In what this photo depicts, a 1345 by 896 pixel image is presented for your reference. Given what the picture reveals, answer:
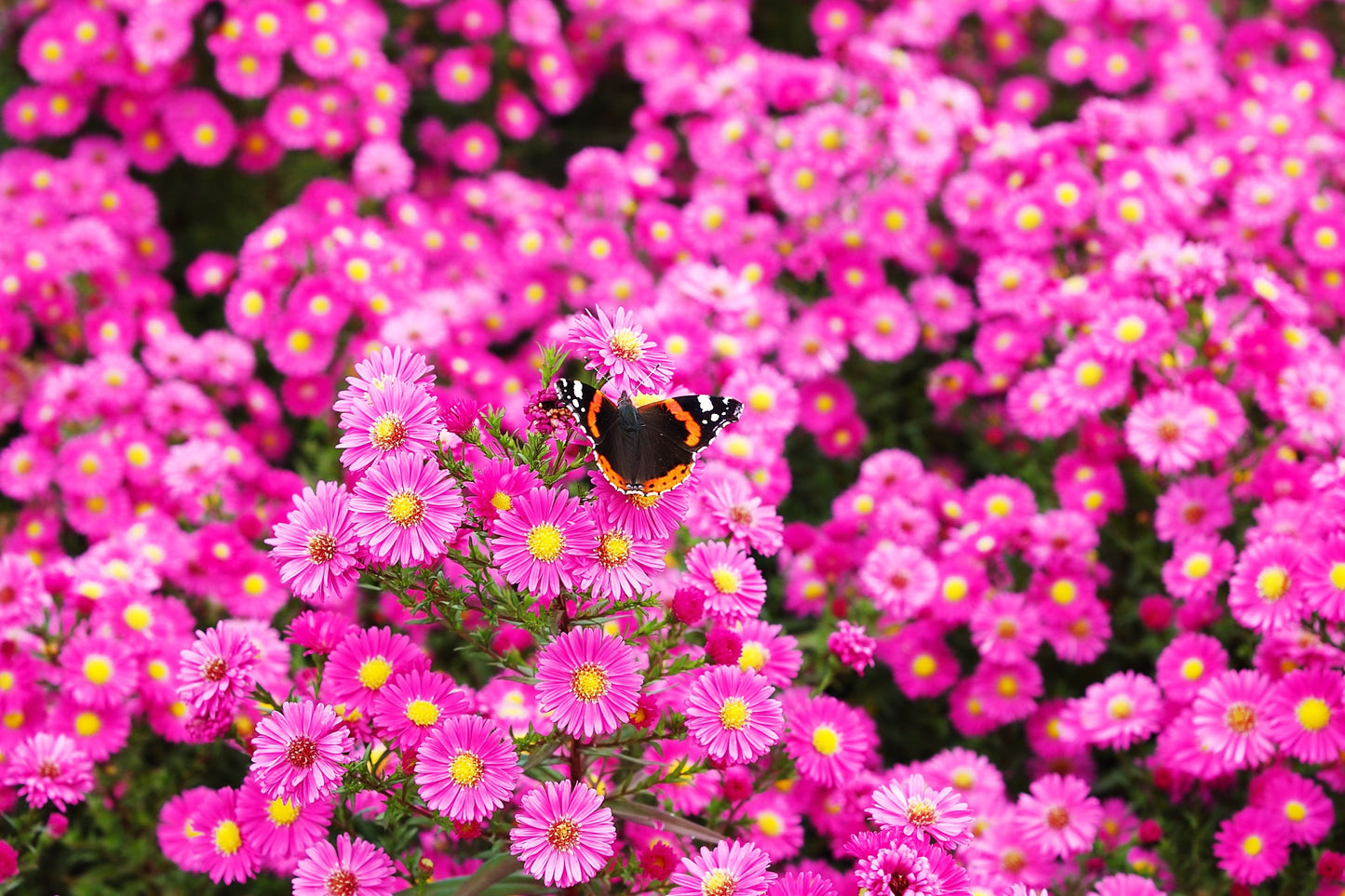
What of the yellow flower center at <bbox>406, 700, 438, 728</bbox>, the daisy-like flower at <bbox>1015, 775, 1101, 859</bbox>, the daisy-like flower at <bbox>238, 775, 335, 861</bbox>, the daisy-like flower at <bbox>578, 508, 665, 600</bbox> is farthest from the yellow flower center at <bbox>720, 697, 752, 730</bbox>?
the daisy-like flower at <bbox>1015, 775, 1101, 859</bbox>

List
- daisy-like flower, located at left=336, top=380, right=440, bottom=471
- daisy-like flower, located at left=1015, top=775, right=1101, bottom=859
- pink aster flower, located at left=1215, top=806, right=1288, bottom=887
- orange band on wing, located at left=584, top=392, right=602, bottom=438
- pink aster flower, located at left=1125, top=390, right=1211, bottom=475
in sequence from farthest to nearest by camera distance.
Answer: pink aster flower, located at left=1125, top=390, right=1211, bottom=475 < daisy-like flower, located at left=1015, top=775, right=1101, bottom=859 < pink aster flower, located at left=1215, top=806, right=1288, bottom=887 < daisy-like flower, located at left=336, top=380, right=440, bottom=471 < orange band on wing, located at left=584, top=392, right=602, bottom=438

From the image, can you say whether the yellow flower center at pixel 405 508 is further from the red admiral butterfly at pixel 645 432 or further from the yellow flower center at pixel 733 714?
the yellow flower center at pixel 733 714

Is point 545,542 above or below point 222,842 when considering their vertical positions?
above

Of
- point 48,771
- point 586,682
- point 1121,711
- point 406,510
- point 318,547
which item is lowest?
point 1121,711

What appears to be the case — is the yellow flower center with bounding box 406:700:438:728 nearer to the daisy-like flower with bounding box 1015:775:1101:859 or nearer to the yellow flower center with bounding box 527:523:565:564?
the yellow flower center with bounding box 527:523:565:564

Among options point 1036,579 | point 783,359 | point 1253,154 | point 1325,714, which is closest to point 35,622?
point 783,359

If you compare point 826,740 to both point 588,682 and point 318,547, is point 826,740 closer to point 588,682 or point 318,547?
point 588,682

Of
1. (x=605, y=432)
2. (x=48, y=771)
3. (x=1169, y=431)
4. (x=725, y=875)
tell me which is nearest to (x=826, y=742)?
→ (x=725, y=875)
